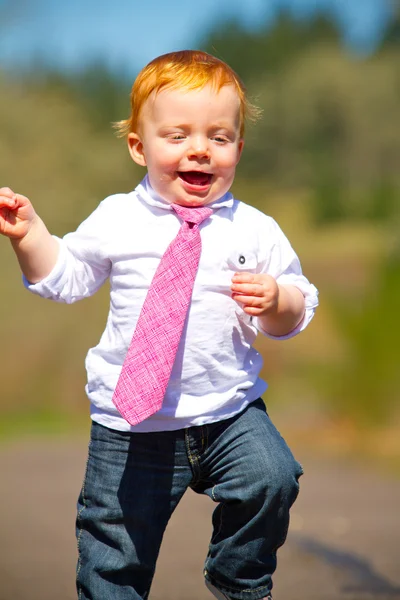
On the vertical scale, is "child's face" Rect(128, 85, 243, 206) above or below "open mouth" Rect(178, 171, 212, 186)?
above

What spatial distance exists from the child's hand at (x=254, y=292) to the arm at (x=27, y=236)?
16.3 inches

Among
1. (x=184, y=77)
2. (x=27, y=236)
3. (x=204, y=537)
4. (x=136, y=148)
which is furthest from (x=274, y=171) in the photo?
(x=27, y=236)

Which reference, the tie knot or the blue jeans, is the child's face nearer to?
the tie knot

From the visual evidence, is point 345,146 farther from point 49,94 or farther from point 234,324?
point 234,324

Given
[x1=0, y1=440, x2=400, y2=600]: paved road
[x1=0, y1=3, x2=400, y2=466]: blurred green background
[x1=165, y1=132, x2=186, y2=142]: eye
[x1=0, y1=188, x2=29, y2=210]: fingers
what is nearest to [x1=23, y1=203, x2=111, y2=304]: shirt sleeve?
[x1=0, y1=188, x2=29, y2=210]: fingers

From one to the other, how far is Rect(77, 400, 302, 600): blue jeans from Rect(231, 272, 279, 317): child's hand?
0.27 meters

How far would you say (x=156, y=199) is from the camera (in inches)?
85.9

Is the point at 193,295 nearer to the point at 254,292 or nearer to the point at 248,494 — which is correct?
the point at 254,292

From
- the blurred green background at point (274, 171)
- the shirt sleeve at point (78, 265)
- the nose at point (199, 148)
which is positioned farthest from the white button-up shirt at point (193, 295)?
the blurred green background at point (274, 171)

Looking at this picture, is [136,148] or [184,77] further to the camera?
[136,148]

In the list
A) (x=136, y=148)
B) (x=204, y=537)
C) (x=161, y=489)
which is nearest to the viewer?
(x=161, y=489)

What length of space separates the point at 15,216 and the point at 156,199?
314 mm

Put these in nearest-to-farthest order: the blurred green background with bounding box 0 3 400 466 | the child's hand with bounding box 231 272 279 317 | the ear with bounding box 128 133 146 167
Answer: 1. the child's hand with bounding box 231 272 279 317
2. the ear with bounding box 128 133 146 167
3. the blurred green background with bounding box 0 3 400 466

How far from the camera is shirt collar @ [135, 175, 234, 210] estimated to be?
2.16 metres
